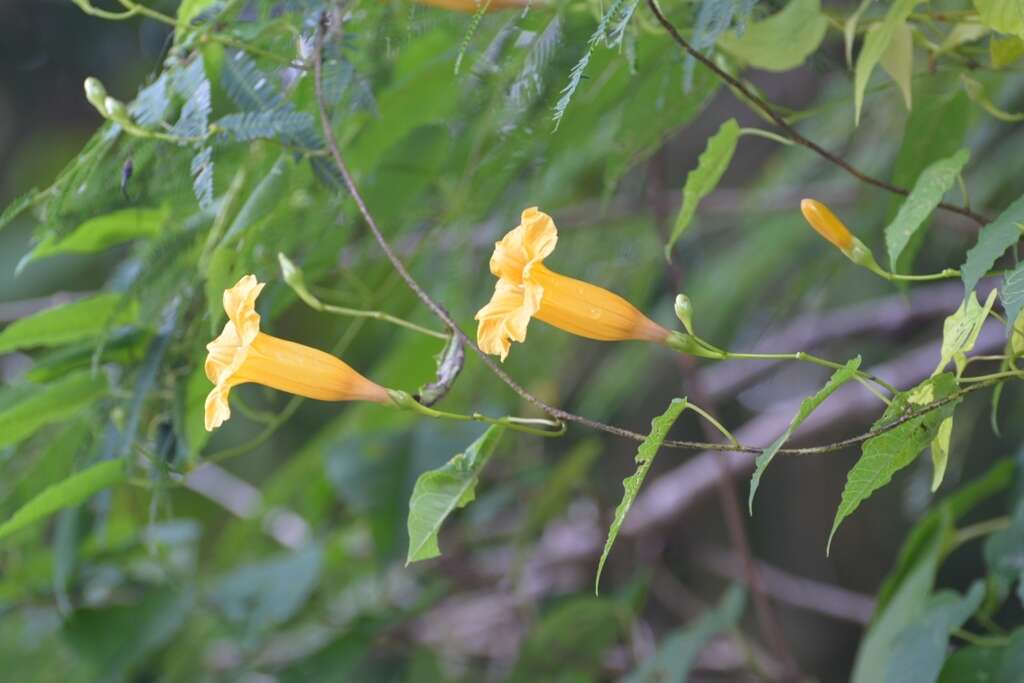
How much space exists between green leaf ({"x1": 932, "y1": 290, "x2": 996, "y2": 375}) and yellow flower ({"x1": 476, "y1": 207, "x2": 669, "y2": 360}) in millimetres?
205

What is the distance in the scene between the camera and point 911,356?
2.17 m

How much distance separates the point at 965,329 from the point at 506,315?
1.05ft

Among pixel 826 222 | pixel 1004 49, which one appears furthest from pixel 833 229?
pixel 1004 49

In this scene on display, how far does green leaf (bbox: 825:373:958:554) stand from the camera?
759 mm

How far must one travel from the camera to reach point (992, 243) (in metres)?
0.78

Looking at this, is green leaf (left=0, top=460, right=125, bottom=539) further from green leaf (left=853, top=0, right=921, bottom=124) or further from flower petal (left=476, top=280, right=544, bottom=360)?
green leaf (left=853, top=0, right=921, bottom=124)

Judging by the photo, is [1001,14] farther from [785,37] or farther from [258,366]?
[258,366]

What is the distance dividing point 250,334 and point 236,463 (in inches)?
114

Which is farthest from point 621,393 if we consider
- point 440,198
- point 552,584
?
point 440,198

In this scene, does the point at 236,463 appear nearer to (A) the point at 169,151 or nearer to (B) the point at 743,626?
(B) the point at 743,626

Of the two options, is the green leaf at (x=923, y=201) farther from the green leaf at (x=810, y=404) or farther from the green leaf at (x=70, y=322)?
the green leaf at (x=70, y=322)

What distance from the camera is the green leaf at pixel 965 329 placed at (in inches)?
30.3

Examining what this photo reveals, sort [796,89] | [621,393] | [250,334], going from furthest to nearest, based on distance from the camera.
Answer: [796,89]
[621,393]
[250,334]

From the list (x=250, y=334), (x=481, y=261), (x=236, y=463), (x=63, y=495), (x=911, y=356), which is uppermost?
(x=250, y=334)
